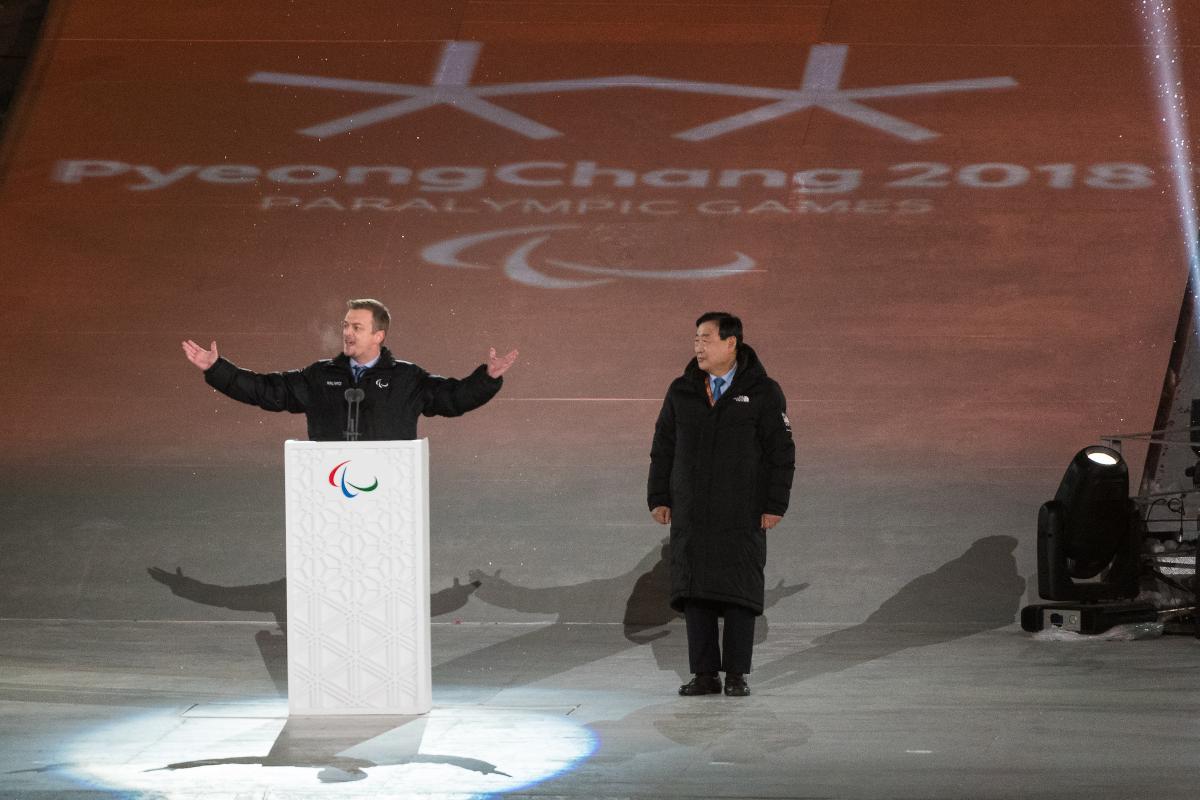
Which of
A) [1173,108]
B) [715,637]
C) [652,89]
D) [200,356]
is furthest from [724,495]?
[1173,108]

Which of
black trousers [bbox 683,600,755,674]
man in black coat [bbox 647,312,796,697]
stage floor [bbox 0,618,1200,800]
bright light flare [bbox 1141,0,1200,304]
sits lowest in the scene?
stage floor [bbox 0,618,1200,800]

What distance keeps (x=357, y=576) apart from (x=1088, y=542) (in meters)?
3.19

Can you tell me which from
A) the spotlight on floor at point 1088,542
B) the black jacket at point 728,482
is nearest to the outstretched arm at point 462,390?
the black jacket at point 728,482

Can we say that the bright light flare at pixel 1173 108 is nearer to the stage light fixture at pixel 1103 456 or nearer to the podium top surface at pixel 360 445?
the stage light fixture at pixel 1103 456

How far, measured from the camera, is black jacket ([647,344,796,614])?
4992 millimetres

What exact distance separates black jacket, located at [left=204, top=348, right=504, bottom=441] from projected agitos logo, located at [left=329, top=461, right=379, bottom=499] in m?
0.31

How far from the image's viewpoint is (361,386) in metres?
4.93

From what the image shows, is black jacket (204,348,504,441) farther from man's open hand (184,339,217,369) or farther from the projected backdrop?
the projected backdrop

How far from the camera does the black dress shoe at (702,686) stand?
16.4 feet

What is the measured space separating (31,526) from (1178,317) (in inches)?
213

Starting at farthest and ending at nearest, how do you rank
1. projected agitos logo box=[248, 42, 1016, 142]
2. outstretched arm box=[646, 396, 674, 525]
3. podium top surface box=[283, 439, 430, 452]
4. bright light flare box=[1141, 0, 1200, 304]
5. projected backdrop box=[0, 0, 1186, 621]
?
projected agitos logo box=[248, 42, 1016, 142]
bright light flare box=[1141, 0, 1200, 304]
projected backdrop box=[0, 0, 1186, 621]
outstretched arm box=[646, 396, 674, 525]
podium top surface box=[283, 439, 430, 452]

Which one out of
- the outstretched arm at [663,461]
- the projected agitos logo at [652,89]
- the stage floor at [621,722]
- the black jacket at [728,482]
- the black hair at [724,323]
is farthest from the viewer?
the projected agitos logo at [652,89]

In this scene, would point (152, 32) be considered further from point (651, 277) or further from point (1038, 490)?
point (1038, 490)

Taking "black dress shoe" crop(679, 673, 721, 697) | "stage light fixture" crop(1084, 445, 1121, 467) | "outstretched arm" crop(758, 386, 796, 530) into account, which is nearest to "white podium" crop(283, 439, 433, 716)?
"black dress shoe" crop(679, 673, 721, 697)
